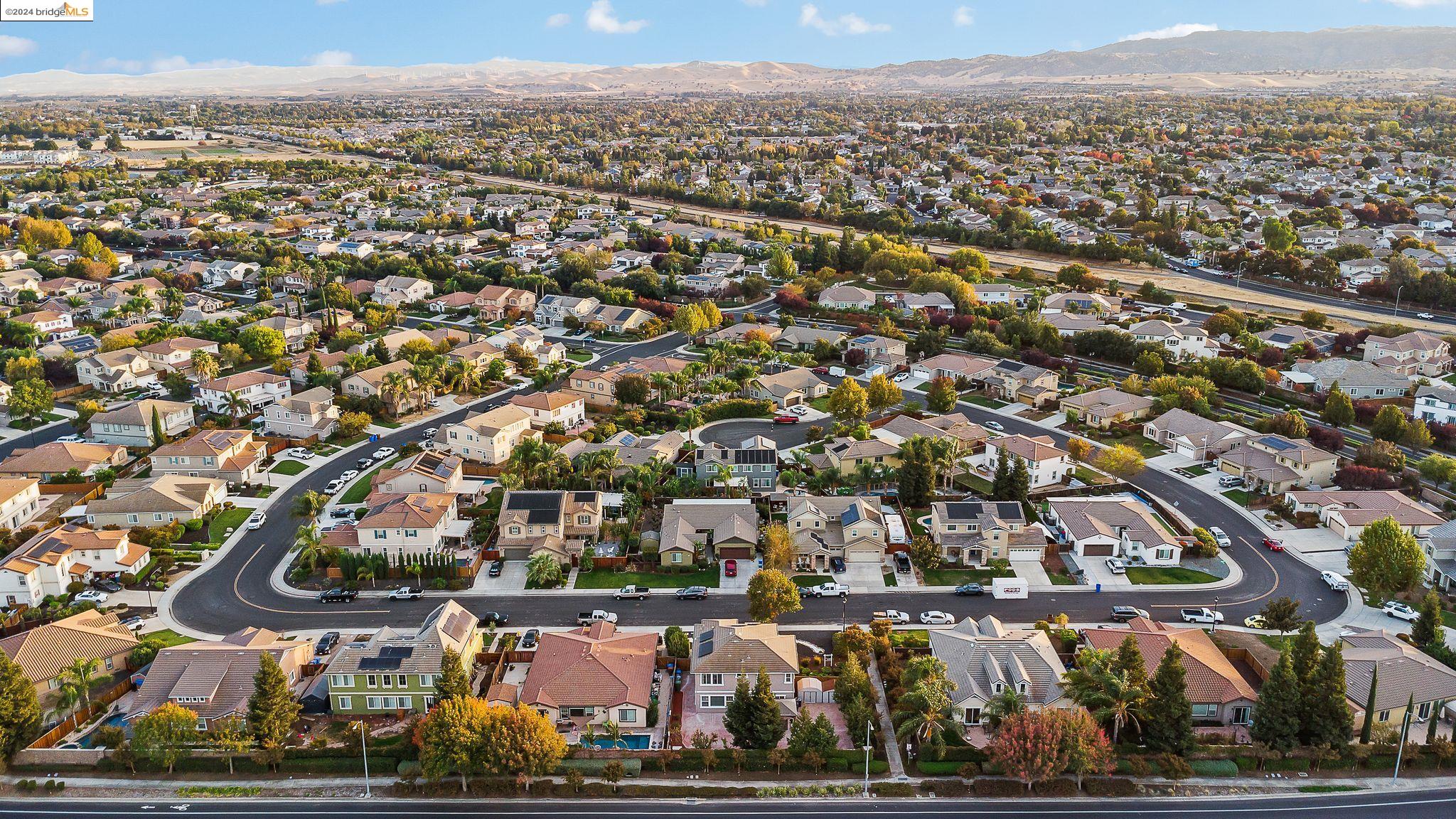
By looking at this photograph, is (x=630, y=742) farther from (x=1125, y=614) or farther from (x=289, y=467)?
(x=289, y=467)

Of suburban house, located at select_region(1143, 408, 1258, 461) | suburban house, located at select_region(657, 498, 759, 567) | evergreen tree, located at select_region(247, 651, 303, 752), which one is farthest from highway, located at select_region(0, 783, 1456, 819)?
suburban house, located at select_region(1143, 408, 1258, 461)

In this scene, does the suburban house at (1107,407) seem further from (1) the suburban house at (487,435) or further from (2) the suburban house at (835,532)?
(1) the suburban house at (487,435)

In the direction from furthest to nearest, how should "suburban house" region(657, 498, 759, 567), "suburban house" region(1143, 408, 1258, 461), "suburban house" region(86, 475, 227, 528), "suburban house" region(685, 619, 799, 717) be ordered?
"suburban house" region(1143, 408, 1258, 461), "suburban house" region(86, 475, 227, 528), "suburban house" region(657, 498, 759, 567), "suburban house" region(685, 619, 799, 717)

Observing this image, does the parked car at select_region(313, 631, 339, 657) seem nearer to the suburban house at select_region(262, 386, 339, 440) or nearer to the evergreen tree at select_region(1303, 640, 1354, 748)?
the suburban house at select_region(262, 386, 339, 440)

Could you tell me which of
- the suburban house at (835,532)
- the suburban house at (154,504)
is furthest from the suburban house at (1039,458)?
the suburban house at (154,504)

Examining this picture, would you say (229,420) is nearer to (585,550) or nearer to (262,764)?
(585,550)

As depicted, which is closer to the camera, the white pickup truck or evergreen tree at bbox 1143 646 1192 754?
evergreen tree at bbox 1143 646 1192 754
